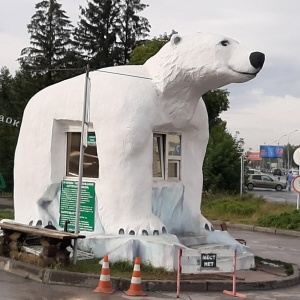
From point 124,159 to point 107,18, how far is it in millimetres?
33160

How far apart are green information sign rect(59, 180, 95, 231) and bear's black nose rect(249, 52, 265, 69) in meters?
3.52

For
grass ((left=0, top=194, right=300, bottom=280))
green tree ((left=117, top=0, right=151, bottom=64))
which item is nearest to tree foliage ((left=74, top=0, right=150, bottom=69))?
green tree ((left=117, top=0, right=151, bottom=64))

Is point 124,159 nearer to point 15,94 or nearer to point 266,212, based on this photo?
point 266,212

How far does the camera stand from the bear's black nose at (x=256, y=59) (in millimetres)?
9779

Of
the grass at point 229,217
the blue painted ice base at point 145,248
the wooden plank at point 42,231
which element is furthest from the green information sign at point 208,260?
the wooden plank at point 42,231

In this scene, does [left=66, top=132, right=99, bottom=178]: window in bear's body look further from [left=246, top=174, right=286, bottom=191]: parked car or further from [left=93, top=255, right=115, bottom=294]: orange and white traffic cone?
[left=246, top=174, right=286, bottom=191]: parked car

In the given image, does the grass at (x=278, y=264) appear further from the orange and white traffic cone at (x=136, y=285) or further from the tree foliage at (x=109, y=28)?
the tree foliage at (x=109, y=28)

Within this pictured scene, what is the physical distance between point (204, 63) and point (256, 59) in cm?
90

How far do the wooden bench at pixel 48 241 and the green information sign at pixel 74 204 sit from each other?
90 cm

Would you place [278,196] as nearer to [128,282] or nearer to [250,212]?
[250,212]

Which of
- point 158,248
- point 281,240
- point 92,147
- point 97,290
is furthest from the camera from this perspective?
point 281,240

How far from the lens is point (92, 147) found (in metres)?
11.0

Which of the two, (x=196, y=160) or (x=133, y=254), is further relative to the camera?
(x=196, y=160)

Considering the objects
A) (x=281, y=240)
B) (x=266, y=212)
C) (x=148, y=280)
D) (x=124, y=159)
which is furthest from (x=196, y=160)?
(x=266, y=212)
